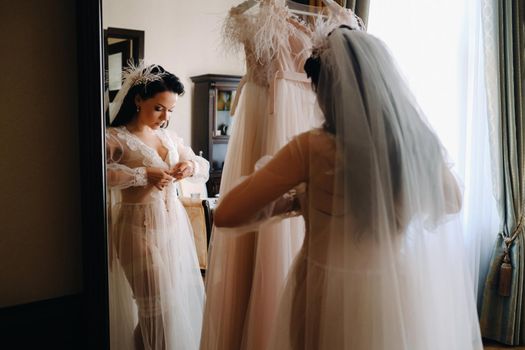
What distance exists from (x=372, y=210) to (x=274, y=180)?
231mm

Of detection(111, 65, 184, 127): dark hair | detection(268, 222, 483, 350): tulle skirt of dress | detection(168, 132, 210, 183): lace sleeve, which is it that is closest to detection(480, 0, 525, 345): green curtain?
detection(268, 222, 483, 350): tulle skirt of dress

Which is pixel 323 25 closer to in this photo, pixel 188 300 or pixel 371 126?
pixel 371 126

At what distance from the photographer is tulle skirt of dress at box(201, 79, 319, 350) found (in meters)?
1.34

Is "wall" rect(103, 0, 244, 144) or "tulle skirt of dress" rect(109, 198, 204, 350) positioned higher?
"wall" rect(103, 0, 244, 144)

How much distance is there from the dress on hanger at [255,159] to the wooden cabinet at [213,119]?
0.28 feet

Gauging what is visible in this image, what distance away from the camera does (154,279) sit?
135 centimetres

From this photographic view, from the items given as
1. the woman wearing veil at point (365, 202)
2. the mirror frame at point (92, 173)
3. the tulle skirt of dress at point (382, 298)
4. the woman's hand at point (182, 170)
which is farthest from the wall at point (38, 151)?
the tulle skirt of dress at point (382, 298)

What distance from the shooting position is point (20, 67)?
1.08 meters

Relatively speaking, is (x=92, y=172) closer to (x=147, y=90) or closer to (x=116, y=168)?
(x=116, y=168)

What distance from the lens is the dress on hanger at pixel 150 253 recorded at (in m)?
1.25

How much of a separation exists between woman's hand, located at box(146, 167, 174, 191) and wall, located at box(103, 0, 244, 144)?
130 millimetres

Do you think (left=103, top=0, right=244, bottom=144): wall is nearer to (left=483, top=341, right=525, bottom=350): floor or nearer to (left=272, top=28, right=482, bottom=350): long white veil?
(left=272, top=28, right=482, bottom=350): long white veil

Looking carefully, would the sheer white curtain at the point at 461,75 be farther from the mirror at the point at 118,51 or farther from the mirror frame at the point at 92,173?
the mirror frame at the point at 92,173

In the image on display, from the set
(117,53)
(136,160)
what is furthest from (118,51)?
(136,160)
